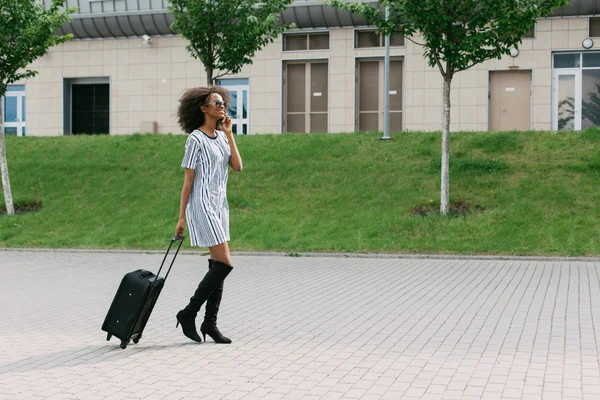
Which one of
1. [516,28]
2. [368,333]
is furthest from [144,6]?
[368,333]

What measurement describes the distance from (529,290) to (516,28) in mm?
8266

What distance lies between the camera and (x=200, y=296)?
6.52 metres

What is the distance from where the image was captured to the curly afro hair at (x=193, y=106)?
671cm

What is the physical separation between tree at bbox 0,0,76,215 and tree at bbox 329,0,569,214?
745cm

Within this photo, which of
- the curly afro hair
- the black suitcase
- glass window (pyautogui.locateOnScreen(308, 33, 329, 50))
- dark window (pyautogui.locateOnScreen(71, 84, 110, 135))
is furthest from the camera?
dark window (pyautogui.locateOnScreen(71, 84, 110, 135))

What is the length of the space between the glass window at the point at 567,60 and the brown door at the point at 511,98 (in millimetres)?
1049

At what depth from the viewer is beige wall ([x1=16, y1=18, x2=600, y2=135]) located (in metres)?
28.9

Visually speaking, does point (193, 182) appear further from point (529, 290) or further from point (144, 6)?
point (144, 6)

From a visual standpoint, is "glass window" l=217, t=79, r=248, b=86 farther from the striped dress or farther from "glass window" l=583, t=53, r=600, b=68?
the striped dress

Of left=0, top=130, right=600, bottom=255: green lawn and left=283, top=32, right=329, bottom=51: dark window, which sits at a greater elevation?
left=283, top=32, right=329, bottom=51: dark window

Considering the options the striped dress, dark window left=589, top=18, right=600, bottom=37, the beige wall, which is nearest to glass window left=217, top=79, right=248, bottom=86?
the beige wall

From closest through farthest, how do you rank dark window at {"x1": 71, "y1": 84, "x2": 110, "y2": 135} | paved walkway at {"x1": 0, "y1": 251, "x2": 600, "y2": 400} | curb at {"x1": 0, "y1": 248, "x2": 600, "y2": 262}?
paved walkway at {"x1": 0, "y1": 251, "x2": 600, "y2": 400}, curb at {"x1": 0, "y1": 248, "x2": 600, "y2": 262}, dark window at {"x1": 71, "y1": 84, "x2": 110, "y2": 135}

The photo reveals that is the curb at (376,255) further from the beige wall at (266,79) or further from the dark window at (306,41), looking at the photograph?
the dark window at (306,41)

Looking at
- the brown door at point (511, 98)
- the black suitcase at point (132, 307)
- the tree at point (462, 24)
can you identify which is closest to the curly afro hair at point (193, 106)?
the black suitcase at point (132, 307)
